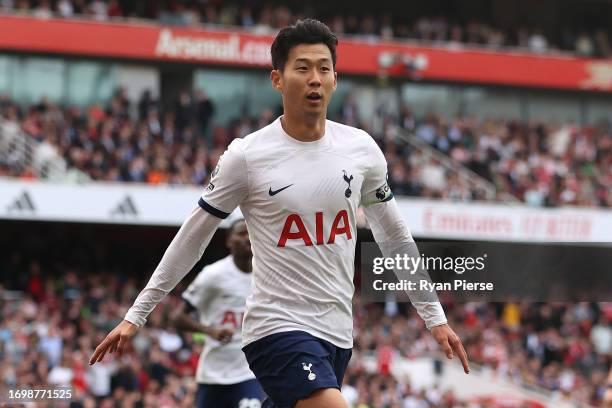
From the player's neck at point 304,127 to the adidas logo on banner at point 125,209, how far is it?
63.9 feet

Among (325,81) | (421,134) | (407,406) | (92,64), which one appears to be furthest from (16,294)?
(325,81)

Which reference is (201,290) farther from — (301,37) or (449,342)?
(301,37)

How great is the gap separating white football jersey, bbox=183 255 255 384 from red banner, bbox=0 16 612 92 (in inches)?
828

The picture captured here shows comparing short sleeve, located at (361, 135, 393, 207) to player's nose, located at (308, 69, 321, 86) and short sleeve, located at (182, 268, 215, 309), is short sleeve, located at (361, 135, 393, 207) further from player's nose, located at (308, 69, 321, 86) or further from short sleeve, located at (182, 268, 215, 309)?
short sleeve, located at (182, 268, 215, 309)

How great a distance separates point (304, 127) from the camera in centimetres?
609

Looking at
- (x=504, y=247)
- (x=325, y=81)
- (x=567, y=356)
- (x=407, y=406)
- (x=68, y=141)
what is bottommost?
(x=567, y=356)

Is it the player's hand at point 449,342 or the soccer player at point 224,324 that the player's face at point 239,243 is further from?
the player's hand at point 449,342

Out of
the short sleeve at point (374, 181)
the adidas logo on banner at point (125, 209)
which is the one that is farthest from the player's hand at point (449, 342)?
the adidas logo on banner at point (125, 209)

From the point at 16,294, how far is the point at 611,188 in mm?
15388

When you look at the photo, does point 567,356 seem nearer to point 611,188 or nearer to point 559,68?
point 611,188

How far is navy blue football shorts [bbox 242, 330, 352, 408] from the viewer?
584cm

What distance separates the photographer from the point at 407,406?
64.5 feet

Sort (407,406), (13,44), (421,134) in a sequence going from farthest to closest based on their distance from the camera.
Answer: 1. (421,134)
2. (13,44)
3. (407,406)

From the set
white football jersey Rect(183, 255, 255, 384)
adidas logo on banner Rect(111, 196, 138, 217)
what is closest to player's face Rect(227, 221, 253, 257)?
white football jersey Rect(183, 255, 255, 384)
